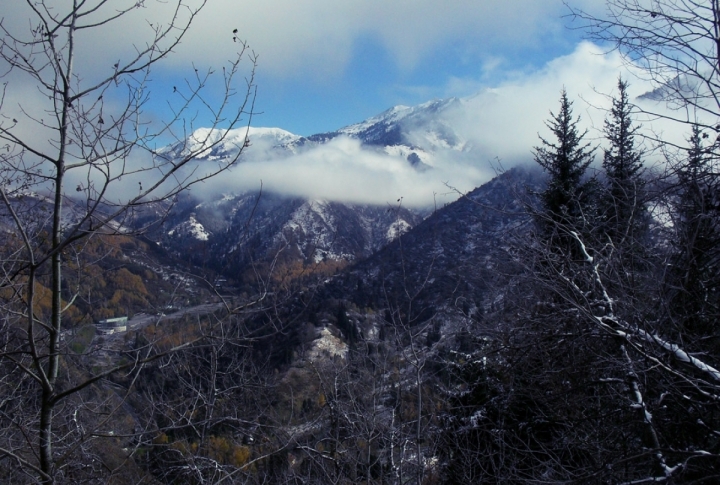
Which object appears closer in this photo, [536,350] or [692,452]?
[692,452]

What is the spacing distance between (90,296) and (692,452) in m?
5.04

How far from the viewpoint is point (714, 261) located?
402cm

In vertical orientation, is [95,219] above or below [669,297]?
above

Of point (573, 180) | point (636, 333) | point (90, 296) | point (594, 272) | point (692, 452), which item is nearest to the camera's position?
point (692, 452)

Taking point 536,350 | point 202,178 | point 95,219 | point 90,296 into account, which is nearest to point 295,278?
point 202,178

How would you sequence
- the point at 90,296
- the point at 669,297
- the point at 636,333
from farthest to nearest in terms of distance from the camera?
the point at 90,296 < the point at 669,297 < the point at 636,333

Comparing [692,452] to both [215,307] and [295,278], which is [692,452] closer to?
[295,278]

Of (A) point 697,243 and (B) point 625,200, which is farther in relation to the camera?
(B) point 625,200

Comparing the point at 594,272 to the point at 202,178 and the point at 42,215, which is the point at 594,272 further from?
the point at 42,215

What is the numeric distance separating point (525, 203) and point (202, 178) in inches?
144

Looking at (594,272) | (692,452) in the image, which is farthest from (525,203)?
(692,452)

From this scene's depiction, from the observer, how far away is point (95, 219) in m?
3.18

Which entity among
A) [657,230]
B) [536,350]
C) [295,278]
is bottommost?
[536,350]

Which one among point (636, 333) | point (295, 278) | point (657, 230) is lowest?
point (636, 333)
